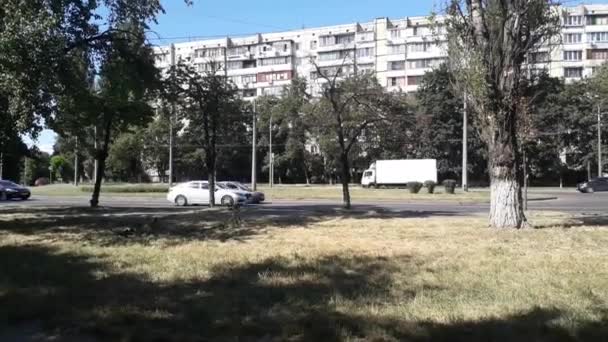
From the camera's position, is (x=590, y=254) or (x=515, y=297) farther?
(x=590, y=254)

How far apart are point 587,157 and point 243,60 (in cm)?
6718

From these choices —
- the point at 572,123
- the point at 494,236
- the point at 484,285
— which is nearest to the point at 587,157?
the point at 572,123

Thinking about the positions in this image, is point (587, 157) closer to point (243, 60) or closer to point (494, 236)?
point (243, 60)

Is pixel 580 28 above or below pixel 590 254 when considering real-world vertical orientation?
above

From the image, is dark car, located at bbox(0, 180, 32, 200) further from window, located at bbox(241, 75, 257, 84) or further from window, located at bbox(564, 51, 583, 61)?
window, located at bbox(564, 51, 583, 61)

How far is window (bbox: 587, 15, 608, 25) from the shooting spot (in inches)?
4067

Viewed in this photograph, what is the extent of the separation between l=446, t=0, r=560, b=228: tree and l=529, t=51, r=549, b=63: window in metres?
0.17

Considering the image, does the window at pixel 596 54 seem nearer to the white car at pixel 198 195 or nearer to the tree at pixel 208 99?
the white car at pixel 198 195

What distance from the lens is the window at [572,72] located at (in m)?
104

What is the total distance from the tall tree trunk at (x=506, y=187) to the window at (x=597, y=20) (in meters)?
99.0

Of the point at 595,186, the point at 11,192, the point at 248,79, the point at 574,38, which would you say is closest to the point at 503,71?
the point at 11,192

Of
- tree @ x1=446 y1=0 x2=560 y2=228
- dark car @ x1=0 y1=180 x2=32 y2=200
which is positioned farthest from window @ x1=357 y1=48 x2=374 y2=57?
tree @ x1=446 y1=0 x2=560 y2=228

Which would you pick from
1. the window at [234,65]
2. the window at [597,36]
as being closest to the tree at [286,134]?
the window at [234,65]

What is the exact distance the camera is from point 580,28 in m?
103
